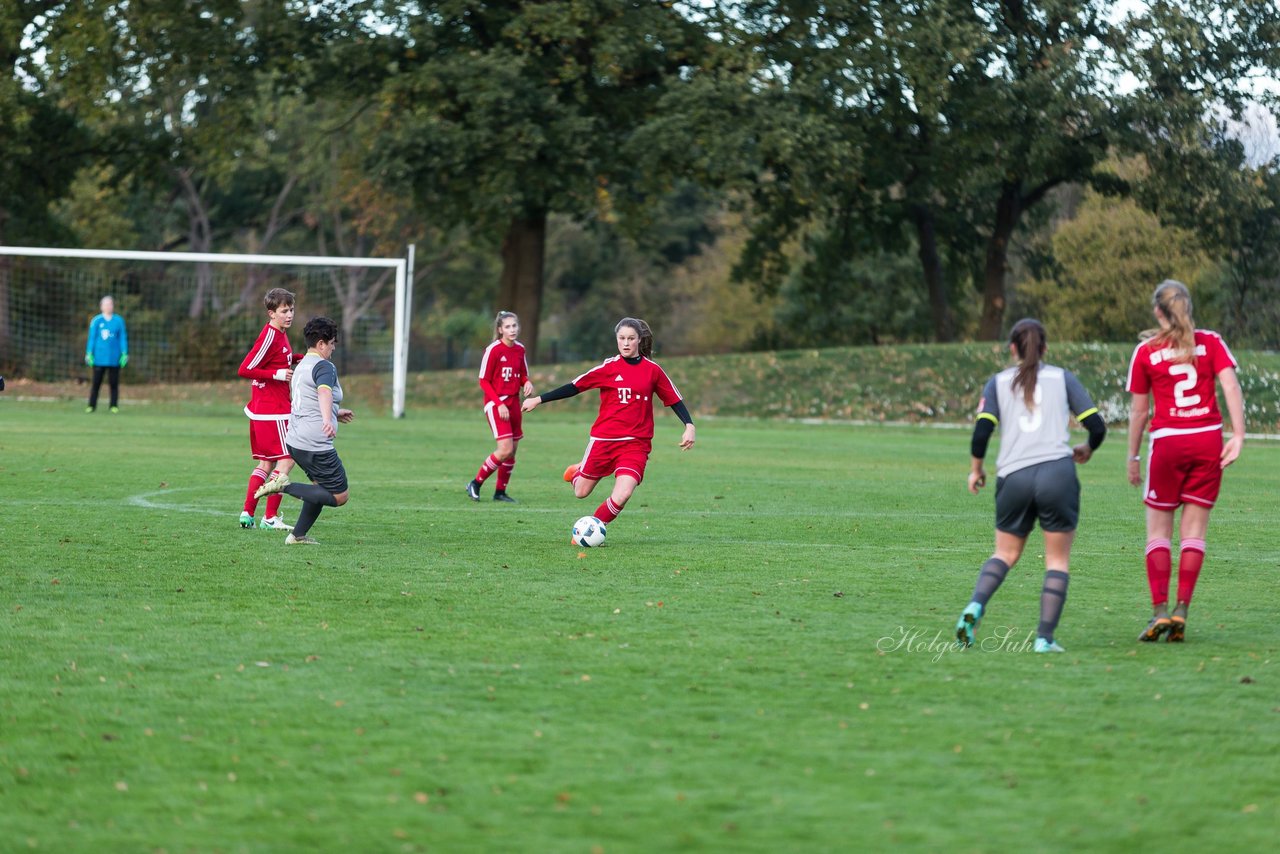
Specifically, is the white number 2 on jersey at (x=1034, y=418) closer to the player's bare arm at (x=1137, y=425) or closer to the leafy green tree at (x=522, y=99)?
the player's bare arm at (x=1137, y=425)

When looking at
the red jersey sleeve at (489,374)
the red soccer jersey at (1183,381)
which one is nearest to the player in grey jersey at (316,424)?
the red jersey sleeve at (489,374)

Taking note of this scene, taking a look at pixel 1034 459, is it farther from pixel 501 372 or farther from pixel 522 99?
pixel 522 99

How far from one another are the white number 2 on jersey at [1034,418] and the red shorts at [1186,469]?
1039 millimetres

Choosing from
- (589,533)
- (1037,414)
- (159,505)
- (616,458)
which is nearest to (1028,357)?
(1037,414)

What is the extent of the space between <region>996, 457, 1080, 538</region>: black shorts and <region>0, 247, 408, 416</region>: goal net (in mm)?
22775

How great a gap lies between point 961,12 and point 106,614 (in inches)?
1278

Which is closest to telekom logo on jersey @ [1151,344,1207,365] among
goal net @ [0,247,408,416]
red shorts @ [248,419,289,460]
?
red shorts @ [248,419,289,460]

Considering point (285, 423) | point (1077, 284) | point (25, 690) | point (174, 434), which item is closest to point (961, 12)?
point (1077, 284)

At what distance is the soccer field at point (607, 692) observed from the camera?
4.73m

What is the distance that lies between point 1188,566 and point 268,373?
6.91 meters

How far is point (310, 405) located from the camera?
10898 millimetres

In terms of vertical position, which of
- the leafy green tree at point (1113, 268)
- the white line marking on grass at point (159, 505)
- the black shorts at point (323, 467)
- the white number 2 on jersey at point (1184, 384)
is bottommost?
the white line marking on grass at point (159, 505)

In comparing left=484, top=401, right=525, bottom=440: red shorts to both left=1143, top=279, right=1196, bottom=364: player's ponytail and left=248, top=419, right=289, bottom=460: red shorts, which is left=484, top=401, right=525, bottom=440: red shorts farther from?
left=1143, top=279, right=1196, bottom=364: player's ponytail

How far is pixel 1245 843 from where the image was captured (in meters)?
4.56
